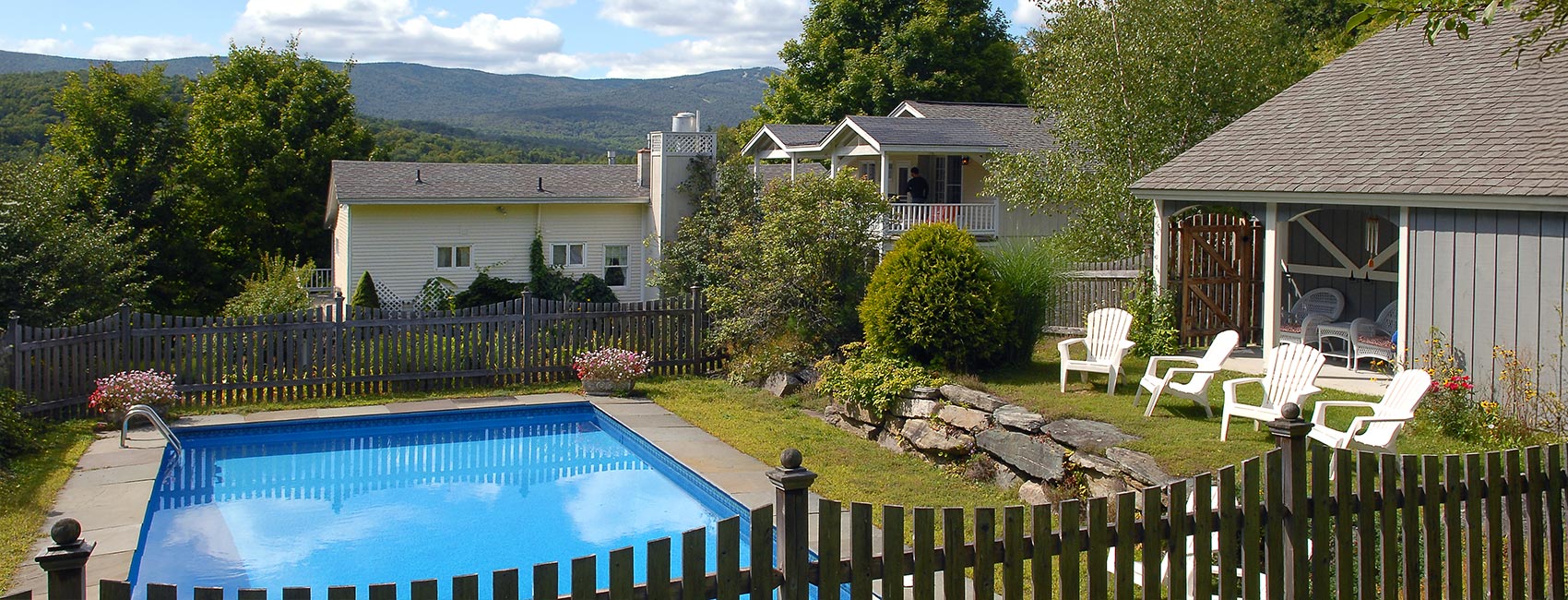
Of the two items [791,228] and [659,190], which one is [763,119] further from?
[791,228]

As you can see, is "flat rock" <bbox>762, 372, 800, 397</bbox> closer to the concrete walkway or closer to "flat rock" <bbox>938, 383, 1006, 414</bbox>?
"flat rock" <bbox>938, 383, 1006, 414</bbox>

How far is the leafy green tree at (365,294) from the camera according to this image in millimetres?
27953

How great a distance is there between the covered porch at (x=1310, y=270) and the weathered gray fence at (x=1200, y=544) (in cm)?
775

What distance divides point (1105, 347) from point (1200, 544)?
7.64 meters

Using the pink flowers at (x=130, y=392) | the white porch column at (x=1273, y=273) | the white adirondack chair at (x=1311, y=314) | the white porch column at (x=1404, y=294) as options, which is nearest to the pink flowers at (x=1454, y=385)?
the white porch column at (x=1404, y=294)

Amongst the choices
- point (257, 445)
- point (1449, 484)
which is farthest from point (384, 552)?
point (1449, 484)

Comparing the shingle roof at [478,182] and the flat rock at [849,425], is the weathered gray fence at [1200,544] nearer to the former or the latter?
the flat rock at [849,425]

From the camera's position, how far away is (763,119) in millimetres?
48062

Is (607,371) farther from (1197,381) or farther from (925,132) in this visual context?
(925,132)

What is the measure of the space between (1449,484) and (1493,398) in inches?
242

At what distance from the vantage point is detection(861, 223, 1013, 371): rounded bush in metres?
13.1

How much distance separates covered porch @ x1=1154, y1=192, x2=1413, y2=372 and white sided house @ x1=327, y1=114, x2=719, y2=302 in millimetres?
13808

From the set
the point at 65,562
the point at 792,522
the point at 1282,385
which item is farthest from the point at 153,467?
the point at 1282,385

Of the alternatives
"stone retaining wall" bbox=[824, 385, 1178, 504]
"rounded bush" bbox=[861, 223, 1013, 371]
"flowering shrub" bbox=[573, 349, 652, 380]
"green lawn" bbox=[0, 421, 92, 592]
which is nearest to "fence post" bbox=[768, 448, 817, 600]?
"stone retaining wall" bbox=[824, 385, 1178, 504]
